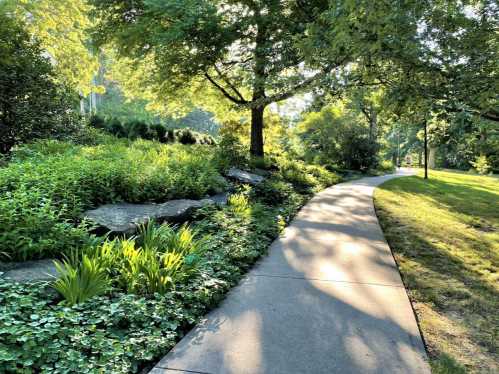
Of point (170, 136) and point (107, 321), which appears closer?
point (107, 321)

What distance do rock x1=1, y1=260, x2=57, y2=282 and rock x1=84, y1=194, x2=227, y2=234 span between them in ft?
2.95

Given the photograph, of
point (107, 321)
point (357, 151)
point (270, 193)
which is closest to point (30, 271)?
point (107, 321)

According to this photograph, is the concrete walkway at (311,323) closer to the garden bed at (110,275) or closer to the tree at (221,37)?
the garden bed at (110,275)

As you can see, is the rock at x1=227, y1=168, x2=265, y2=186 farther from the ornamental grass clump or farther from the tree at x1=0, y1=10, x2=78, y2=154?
the ornamental grass clump

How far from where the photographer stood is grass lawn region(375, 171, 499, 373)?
8.83ft

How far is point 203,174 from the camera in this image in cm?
658

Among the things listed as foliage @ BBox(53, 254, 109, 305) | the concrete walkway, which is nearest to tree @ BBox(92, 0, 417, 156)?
the concrete walkway

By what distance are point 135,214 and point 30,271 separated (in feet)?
5.42

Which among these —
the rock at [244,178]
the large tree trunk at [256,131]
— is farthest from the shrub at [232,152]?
the large tree trunk at [256,131]

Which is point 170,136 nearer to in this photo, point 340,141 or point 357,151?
point 340,141

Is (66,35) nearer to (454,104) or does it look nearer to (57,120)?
(57,120)

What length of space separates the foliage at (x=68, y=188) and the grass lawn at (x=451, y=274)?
334 cm

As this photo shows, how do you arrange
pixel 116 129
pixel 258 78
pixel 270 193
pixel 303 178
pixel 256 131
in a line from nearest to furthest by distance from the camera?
pixel 270 193
pixel 258 78
pixel 303 178
pixel 256 131
pixel 116 129

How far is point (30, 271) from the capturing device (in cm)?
300
